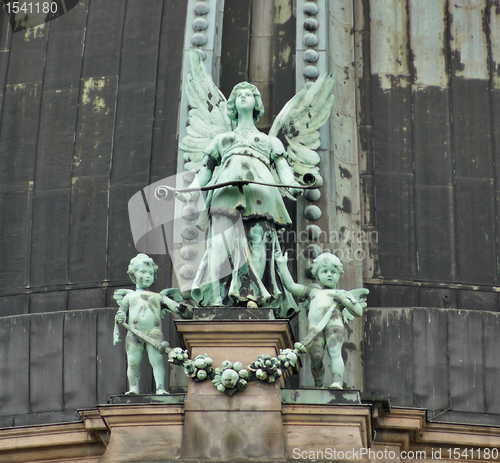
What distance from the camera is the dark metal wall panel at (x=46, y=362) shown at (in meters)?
18.8

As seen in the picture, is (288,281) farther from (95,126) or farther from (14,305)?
(95,126)

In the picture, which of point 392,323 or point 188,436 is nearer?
point 188,436

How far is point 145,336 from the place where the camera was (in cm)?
1642

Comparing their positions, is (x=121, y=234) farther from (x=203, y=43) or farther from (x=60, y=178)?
(x=203, y=43)

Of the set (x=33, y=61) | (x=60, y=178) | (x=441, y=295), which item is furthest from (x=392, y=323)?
(x=33, y=61)

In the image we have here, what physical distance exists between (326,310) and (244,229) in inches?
61.2

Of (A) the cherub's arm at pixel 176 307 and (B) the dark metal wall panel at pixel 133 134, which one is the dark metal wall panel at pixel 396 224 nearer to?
(B) the dark metal wall panel at pixel 133 134

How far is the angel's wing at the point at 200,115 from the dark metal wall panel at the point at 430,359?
400cm

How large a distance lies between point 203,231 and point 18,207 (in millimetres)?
3807

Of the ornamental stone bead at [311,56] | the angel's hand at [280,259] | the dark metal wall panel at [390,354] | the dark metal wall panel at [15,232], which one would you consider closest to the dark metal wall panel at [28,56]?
the dark metal wall panel at [15,232]

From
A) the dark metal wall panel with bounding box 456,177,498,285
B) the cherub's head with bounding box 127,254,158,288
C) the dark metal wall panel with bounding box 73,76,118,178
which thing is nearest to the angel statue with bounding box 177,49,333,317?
the cherub's head with bounding box 127,254,158,288

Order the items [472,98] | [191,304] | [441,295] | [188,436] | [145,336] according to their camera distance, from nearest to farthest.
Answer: [188,436]
[145,336]
[191,304]
[441,295]
[472,98]

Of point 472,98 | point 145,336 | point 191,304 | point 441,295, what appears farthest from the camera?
point 472,98

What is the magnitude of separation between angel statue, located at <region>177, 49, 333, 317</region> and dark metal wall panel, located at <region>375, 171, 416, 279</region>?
2.01m
